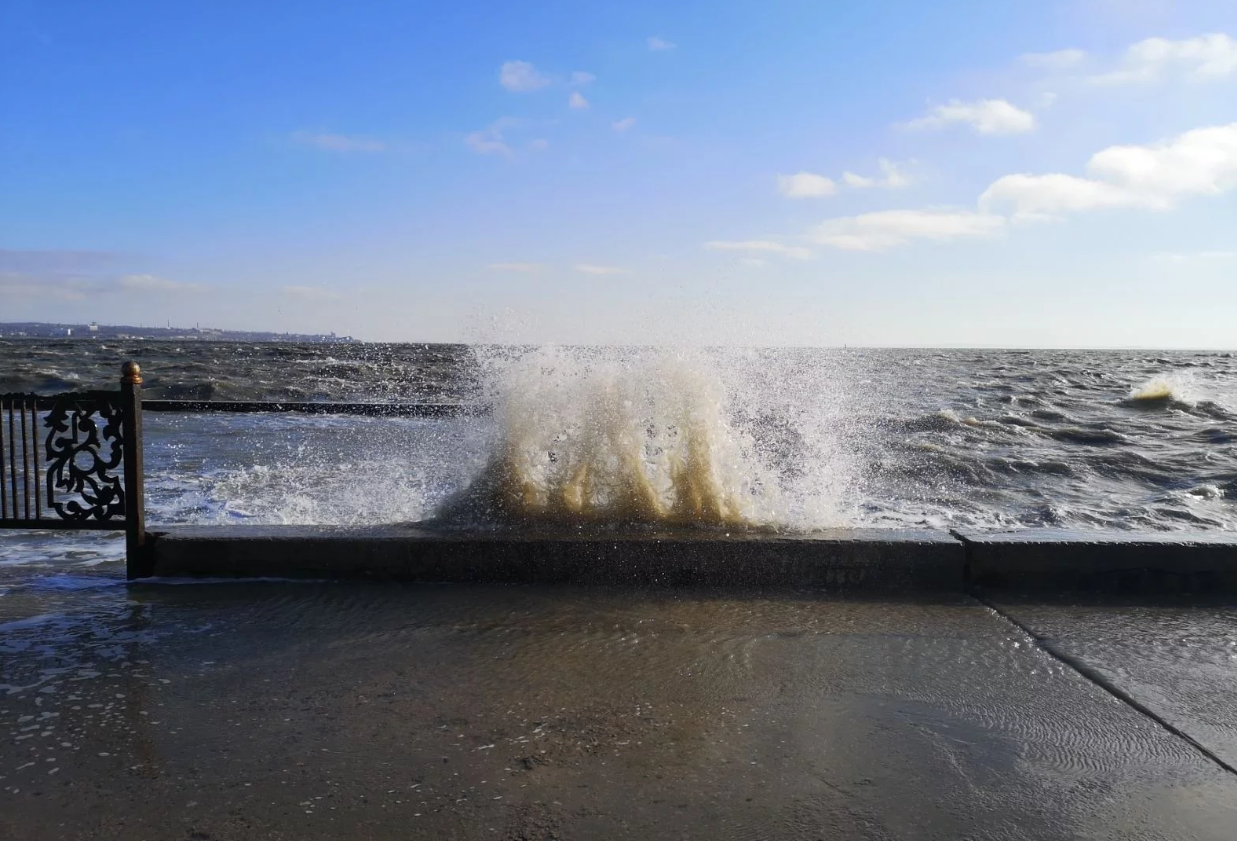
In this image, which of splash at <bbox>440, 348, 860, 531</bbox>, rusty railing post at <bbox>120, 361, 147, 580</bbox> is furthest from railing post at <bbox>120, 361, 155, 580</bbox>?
splash at <bbox>440, 348, 860, 531</bbox>

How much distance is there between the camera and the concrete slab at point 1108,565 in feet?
16.5

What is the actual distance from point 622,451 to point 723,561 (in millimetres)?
1247

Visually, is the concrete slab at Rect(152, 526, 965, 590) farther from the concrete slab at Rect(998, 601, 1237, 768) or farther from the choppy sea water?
the concrete slab at Rect(998, 601, 1237, 768)

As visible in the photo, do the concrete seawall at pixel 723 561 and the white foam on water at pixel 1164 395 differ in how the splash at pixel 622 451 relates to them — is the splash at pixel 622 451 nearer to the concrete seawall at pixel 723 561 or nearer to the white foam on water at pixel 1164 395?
the concrete seawall at pixel 723 561

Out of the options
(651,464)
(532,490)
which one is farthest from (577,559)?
(651,464)

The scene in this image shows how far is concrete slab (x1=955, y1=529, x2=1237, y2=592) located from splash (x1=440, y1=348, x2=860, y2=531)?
3.70 ft

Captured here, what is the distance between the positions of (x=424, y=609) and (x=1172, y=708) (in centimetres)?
322

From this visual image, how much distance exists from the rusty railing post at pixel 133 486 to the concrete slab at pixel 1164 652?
4672 millimetres

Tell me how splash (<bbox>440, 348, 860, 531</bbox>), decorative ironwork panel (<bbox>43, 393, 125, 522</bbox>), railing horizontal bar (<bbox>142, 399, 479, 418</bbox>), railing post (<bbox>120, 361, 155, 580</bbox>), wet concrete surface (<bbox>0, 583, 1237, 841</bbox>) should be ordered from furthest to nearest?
railing horizontal bar (<bbox>142, 399, 479, 418</bbox>)
splash (<bbox>440, 348, 860, 531</bbox>)
decorative ironwork panel (<bbox>43, 393, 125, 522</bbox>)
railing post (<bbox>120, 361, 155, 580</bbox>)
wet concrete surface (<bbox>0, 583, 1237, 841</bbox>)

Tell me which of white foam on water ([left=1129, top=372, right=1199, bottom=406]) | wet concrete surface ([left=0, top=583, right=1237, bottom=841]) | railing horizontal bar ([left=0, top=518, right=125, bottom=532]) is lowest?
wet concrete surface ([left=0, top=583, right=1237, bottom=841])

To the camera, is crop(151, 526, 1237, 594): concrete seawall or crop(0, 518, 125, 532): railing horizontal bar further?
crop(0, 518, 125, 532): railing horizontal bar

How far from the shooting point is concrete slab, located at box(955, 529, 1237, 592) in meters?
5.02

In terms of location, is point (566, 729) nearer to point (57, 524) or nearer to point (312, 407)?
point (57, 524)

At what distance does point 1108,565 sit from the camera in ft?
16.5
